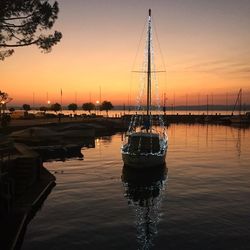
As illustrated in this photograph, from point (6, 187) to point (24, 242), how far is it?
356cm

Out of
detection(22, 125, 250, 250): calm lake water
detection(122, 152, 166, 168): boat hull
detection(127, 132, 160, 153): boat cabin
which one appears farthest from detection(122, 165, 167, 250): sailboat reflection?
detection(127, 132, 160, 153): boat cabin

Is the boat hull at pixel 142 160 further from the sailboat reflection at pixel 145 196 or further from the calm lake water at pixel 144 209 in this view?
the calm lake water at pixel 144 209

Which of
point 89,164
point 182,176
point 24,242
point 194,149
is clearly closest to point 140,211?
point 24,242

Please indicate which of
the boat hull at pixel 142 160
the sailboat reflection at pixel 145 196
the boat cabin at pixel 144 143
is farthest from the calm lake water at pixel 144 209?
the boat cabin at pixel 144 143

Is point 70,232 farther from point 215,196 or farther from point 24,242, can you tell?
point 215,196

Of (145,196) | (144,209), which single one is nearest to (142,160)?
(145,196)

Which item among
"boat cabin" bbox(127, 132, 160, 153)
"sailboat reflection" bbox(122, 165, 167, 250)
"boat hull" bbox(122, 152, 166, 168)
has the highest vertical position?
"boat cabin" bbox(127, 132, 160, 153)

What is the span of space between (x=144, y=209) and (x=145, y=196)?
3.93m

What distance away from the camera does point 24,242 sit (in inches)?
717

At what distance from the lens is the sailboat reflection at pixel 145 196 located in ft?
66.6

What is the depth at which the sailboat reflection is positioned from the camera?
20292mm

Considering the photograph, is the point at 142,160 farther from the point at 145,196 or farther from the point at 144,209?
the point at 144,209

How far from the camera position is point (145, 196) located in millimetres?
29094

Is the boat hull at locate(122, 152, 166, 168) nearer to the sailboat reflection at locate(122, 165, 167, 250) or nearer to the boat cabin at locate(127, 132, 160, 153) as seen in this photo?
the sailboat reflection at locate(122, 165, 167, 250)
